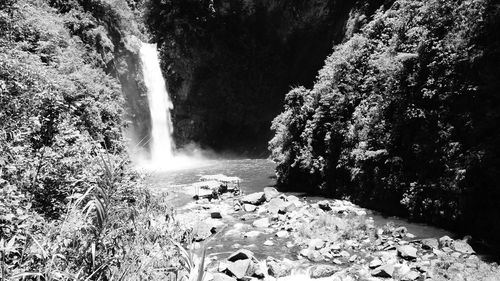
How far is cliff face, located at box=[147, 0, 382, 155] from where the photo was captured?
3653 centimetres

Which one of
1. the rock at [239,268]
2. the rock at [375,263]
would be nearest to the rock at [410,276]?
the rock at [375,263]

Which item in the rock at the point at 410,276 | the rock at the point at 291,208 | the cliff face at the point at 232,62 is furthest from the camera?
the cliff face at the point at 232,62

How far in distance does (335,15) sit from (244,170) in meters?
17.8

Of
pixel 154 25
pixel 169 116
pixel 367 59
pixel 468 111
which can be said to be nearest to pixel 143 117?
pixel 169 116

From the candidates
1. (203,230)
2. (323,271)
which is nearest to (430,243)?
(323,271)

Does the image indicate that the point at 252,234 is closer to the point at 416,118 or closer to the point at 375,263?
the point at 375,263

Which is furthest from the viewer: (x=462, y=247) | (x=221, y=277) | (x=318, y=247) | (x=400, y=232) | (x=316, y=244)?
(x=400, y=232)

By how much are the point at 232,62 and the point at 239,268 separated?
32253mm

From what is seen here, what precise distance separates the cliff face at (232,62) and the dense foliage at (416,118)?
18.0 meters

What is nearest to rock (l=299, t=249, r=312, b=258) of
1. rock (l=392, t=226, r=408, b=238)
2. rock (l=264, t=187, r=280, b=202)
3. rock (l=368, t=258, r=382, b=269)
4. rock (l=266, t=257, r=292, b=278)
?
rock (l=266, t=257, r=292, b=278)

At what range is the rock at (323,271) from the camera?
9.30 metres

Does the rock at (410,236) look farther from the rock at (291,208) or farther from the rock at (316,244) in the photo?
the rock at (291,208)

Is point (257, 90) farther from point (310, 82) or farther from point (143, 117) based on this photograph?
point (143, 117)

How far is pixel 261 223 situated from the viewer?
46.3ft
